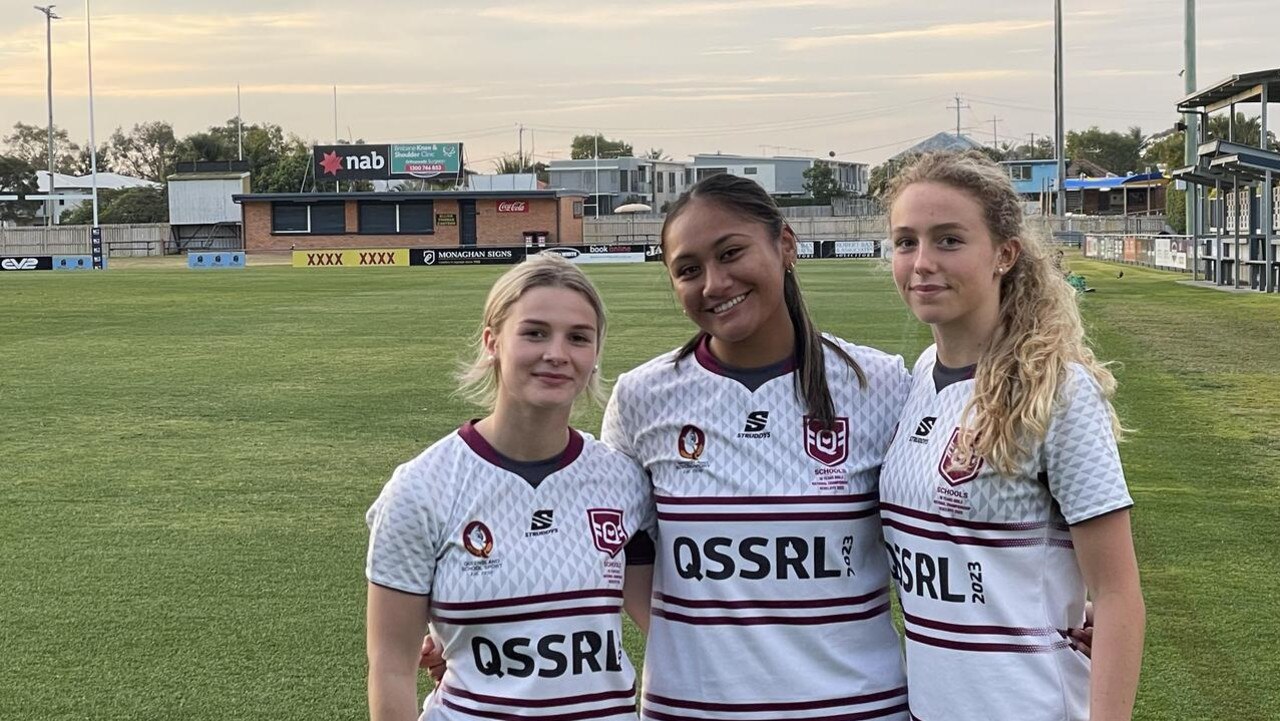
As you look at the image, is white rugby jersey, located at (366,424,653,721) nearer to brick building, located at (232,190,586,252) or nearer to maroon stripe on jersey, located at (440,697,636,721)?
maroon stripe on jersey, located at (440,697,636,721)

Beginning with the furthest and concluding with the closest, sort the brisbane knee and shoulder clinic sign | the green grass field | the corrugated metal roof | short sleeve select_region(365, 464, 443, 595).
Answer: the brisbane knee and shoulder clinic sign → the corrugated metal roof → the green grass field → short sleeve select_region(365, 464, 443, 595)

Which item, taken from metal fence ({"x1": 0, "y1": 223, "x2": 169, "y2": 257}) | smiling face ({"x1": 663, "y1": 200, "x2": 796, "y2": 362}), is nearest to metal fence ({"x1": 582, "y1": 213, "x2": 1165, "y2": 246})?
metal fence ({"x1": 0, "y1": 223, "x2": 169, "y2": 257})

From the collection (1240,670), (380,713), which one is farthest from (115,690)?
(1240,670)

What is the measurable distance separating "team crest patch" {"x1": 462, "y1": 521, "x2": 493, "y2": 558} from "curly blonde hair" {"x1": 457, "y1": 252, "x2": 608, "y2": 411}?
29 cm

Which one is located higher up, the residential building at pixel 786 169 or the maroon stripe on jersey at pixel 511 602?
the residential building at pixel 786 169

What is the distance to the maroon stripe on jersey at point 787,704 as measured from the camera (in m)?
2.62

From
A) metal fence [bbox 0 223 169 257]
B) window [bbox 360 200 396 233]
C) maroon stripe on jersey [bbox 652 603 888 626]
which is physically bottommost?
maroon stripe on jersey [bbox 652 603 888 626]

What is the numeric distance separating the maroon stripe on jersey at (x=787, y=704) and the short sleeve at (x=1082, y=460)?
52 cm

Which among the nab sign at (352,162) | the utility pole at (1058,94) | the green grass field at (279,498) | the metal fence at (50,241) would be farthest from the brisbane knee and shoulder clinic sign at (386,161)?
the green grass field at (279,498)

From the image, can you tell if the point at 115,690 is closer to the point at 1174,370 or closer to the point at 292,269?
the point at 1174,370

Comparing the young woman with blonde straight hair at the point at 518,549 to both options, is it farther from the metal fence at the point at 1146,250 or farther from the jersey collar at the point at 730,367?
the metal fence at the point at 1146,250

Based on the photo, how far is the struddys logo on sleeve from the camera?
105 inches

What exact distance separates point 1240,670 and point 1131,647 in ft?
9.54

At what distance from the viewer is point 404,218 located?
6325cm
